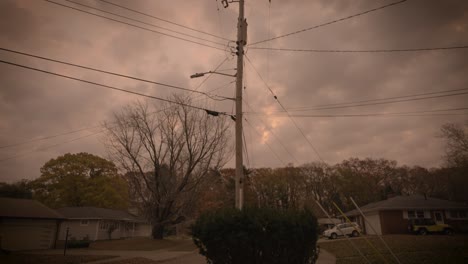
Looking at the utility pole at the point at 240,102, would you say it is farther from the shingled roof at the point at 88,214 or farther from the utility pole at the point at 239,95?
the shingled roof at the point at 88,214

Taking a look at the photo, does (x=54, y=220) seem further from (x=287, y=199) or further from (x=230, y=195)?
(x=287, y=199)

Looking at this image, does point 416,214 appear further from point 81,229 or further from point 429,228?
point 81,229

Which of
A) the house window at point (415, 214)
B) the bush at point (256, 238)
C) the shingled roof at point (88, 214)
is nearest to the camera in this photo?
the bush at point (256, 238)

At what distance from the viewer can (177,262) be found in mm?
16078

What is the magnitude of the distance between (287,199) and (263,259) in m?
47.0

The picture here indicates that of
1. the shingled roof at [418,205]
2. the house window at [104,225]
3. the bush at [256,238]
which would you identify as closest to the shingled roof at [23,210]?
the house window at [104,225]

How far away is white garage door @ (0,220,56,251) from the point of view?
22625 millimetres

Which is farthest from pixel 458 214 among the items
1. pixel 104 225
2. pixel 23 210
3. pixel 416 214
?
pixel 23 210

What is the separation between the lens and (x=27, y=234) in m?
24.1

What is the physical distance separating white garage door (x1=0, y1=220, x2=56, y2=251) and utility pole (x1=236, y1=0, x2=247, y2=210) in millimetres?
24188

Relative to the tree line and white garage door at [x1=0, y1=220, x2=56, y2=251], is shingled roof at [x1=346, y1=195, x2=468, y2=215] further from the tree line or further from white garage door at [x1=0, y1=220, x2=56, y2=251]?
white garage door at [x1=0, y1=220, x2=56, y2=251]

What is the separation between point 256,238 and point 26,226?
90.1ft

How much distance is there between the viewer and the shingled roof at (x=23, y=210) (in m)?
23.4

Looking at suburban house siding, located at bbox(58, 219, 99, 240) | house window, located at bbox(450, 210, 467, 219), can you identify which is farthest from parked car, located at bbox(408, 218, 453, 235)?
suburban house siding, located at bbox(58, 219, 99, 240)
